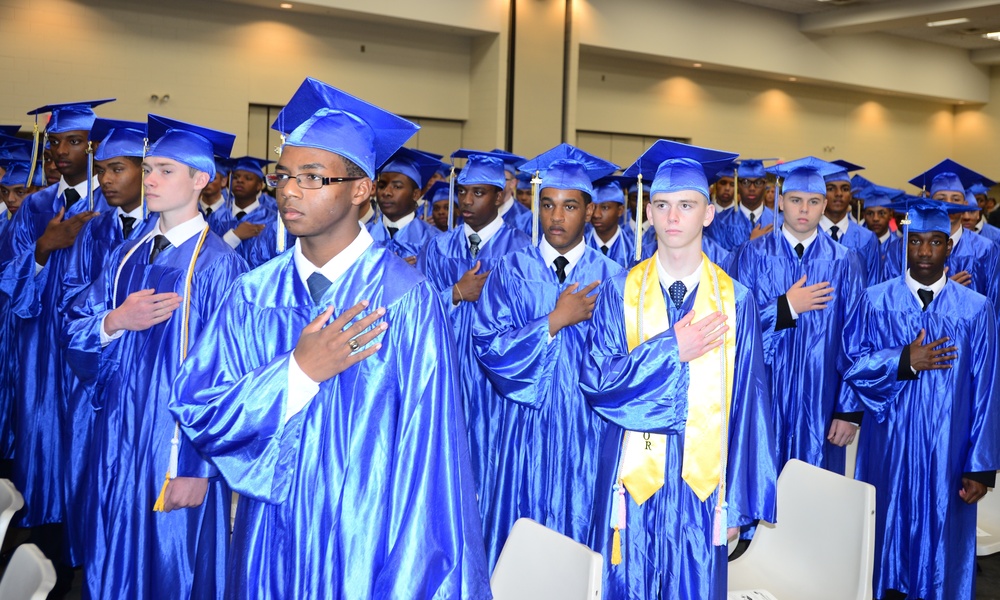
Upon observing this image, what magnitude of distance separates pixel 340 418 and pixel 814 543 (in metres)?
1.96

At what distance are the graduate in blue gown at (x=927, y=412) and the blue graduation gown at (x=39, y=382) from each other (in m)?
4.11

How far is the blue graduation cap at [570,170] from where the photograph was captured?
438cm

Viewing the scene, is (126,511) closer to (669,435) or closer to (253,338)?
(253,338)

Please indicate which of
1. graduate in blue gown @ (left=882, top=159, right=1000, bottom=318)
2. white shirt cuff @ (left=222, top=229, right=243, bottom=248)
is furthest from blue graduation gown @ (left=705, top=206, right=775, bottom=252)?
white shirt cuff @ (left=222, top=229, right=243, bottom=248)

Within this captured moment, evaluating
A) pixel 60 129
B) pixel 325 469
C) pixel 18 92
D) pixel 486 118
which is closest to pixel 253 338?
pixel 325 469

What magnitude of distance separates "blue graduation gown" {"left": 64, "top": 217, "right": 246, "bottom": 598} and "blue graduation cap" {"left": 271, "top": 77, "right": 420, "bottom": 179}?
1.16 metres

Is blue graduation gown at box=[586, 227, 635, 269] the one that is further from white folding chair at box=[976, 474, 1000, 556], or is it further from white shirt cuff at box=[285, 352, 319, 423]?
white shirt cuff at box=[285, 352, 319, 423]

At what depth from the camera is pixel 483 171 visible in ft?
18.0

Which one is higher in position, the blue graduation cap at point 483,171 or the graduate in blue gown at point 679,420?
the blue graduation cap at point 483,171

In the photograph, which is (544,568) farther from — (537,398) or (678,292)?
(537,398)

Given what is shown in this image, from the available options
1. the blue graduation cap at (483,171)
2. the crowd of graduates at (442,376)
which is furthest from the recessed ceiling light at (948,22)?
the blue graduation cap at (483,171)

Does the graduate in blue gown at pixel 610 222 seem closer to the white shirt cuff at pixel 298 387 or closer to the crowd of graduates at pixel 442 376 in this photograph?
the crowd of graduates at pixel 442 376

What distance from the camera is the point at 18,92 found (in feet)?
37.0

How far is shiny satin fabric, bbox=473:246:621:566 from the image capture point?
4.22m
